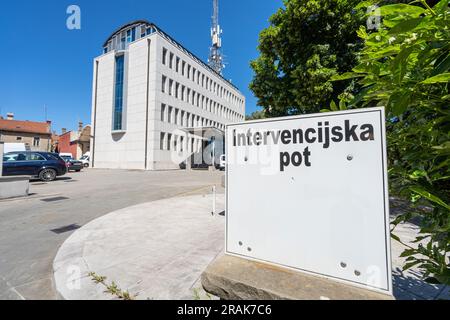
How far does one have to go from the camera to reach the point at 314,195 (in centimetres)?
143

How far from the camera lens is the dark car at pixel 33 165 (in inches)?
471

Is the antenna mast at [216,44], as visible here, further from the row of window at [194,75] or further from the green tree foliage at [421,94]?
the green tree foliage at [421,94]

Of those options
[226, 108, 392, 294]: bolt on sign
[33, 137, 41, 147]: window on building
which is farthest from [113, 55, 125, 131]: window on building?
[226, 108, 392, 294]: bolt on sign

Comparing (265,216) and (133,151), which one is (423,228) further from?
(133,151)

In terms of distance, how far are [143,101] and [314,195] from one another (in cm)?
3042

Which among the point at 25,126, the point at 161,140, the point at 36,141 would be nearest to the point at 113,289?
the point at 161,140

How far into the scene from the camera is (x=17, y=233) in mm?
4633

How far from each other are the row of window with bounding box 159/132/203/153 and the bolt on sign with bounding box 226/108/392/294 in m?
28.8

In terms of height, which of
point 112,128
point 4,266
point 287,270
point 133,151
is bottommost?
point 4,266

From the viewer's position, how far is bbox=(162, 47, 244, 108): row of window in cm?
3050

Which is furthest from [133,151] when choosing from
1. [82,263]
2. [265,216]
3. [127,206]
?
[265,216]

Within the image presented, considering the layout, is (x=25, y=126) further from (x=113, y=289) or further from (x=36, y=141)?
(x=113, y=289)

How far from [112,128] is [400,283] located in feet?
112

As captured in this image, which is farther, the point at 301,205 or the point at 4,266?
the point at 4,266
